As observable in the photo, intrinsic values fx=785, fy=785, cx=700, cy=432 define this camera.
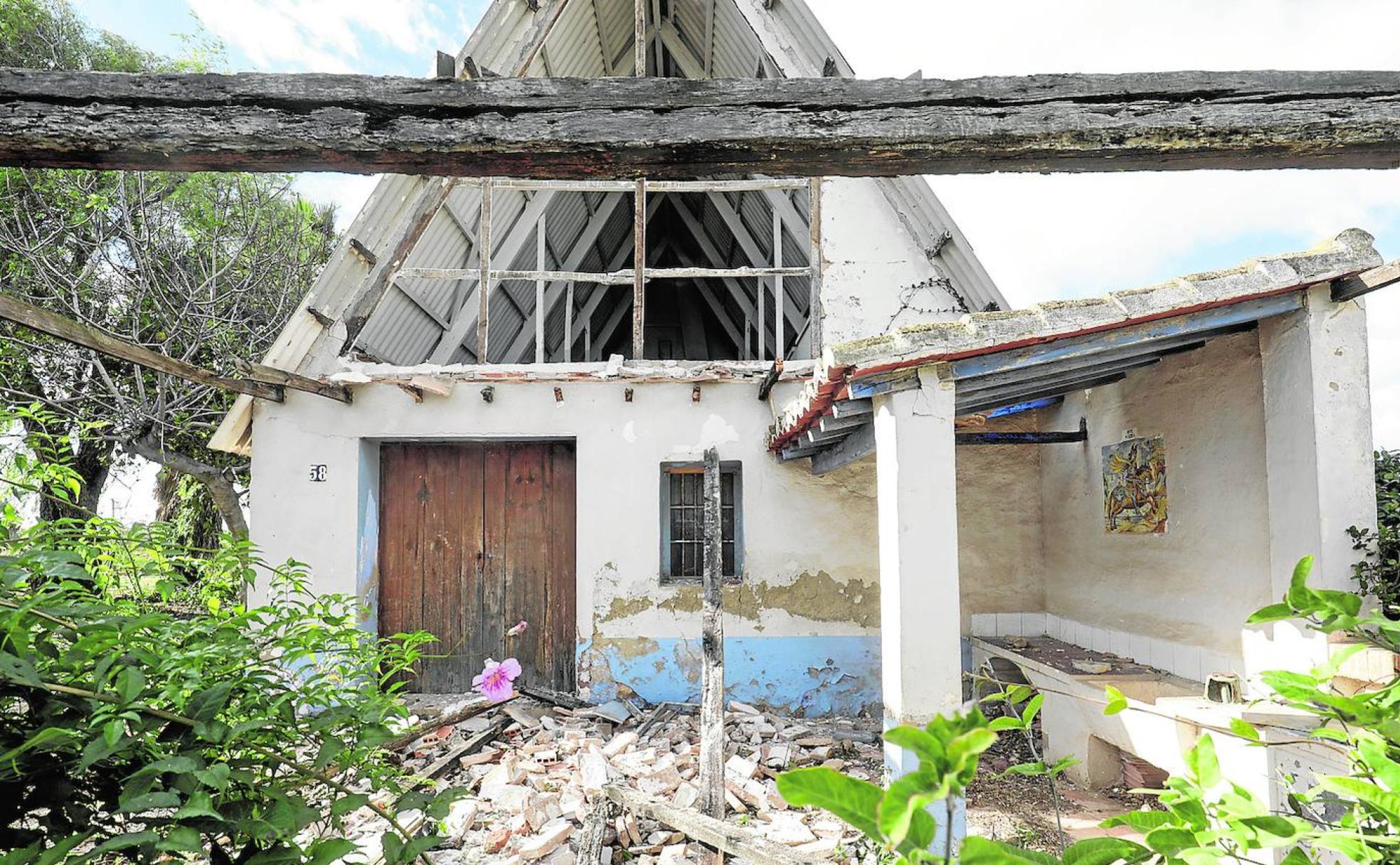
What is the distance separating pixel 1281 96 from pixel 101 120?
87.4 inches

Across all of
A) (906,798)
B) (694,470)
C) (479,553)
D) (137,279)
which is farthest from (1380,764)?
(137,279)

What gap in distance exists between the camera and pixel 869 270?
22.2 feet

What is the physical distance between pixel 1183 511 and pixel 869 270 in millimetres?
3036

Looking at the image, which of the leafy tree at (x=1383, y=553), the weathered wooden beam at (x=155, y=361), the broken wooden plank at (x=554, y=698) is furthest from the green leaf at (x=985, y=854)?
the broken wooden plank at (x=554, y=698)

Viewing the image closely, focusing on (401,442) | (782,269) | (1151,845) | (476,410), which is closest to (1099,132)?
(1151,845)

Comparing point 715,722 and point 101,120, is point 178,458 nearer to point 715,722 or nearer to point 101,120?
point 715,722

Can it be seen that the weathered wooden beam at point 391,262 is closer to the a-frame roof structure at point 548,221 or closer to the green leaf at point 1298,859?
the a-frame roof structure at point 548,221

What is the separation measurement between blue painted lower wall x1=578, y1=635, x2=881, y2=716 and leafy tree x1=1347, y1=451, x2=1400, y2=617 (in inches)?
137

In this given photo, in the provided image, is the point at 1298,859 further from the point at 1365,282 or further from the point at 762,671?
the point at 762,671

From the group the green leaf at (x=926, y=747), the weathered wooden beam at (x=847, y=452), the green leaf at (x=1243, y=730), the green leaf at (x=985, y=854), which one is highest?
the weathered wooden beam at (x=847, y=452)

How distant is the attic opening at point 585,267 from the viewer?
22.3 feet

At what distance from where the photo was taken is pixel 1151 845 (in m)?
0.83

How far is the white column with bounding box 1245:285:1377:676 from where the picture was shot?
12.8 feet

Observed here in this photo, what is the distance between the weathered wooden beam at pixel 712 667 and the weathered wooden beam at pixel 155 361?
316 cm
